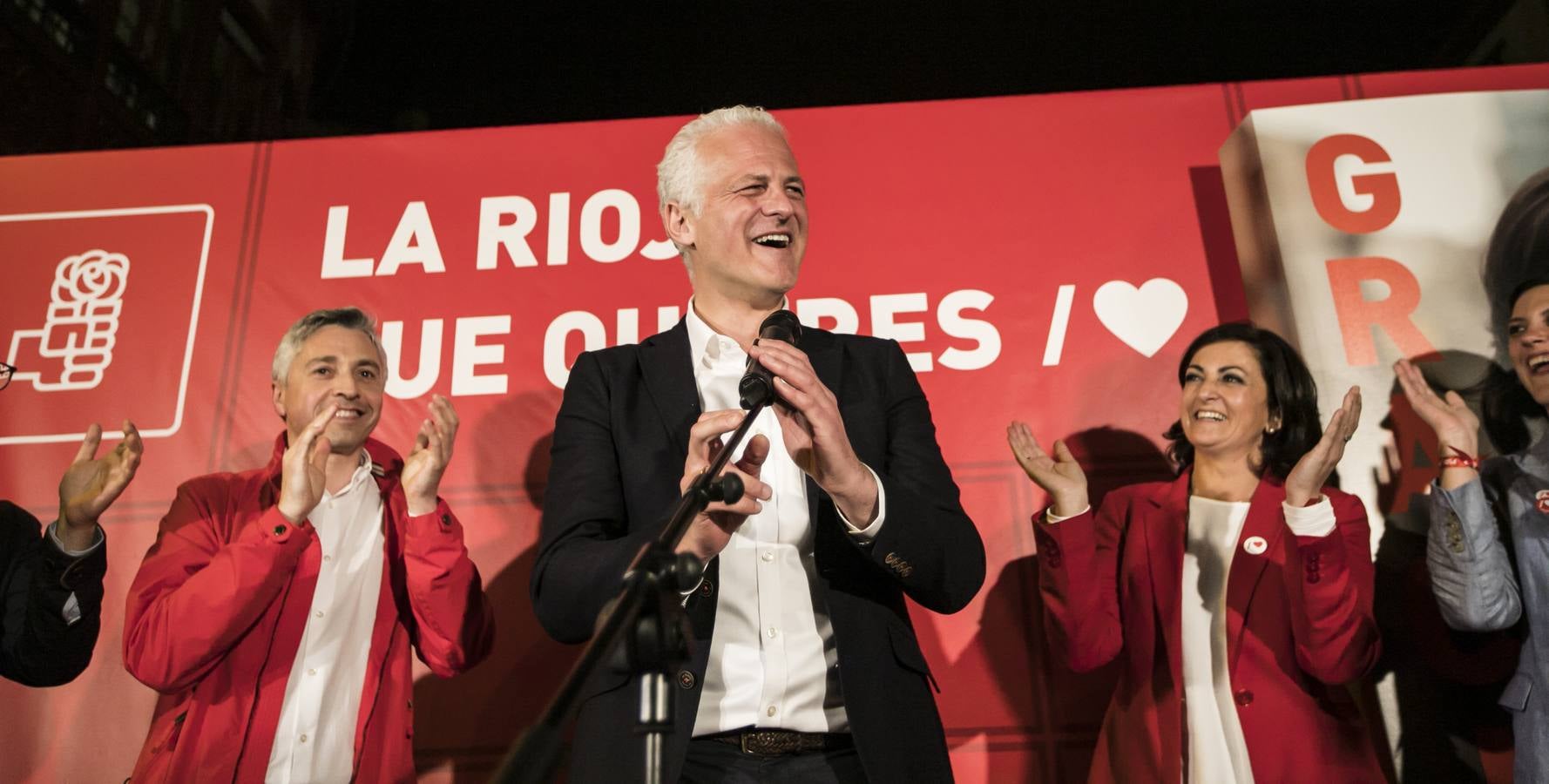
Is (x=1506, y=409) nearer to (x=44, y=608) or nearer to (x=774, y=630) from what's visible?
(x=774, y=630)

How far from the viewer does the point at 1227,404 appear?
9.66 feet

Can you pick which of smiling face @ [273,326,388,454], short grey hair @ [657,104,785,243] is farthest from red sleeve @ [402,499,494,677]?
short grey hair @ [657,104,785,243]

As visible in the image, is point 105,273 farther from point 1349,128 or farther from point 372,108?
point 1349,128

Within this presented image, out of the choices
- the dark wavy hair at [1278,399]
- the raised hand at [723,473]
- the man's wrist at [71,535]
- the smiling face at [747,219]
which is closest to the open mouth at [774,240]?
the smiling face at [747,219]

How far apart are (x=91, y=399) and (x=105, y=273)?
1.25ft

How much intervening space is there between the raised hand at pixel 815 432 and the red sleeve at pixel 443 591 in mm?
1122

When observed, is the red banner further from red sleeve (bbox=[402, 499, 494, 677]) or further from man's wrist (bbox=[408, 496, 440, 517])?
man's wrist (bbox=[408, 496, 440, 517])

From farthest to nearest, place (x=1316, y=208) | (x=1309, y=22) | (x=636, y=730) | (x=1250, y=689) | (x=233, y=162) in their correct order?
(x=1309, y=22), (x=233, y=162), (x=1316, y=208), (x=1250, y=689), (x=636, y=730)

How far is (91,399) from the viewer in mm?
3344

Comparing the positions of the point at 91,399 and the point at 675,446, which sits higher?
the point at 91,399

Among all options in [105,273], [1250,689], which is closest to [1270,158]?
[1250,689]

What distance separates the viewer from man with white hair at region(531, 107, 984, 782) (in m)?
1.62

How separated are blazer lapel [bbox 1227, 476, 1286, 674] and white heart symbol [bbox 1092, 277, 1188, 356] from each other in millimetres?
609

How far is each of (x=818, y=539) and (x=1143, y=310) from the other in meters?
1.80
